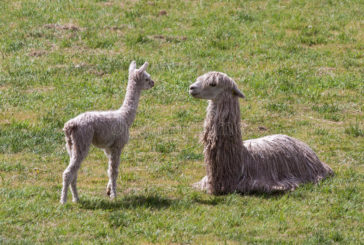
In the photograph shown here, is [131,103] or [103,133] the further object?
[131,103]

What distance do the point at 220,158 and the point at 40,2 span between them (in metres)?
11.0

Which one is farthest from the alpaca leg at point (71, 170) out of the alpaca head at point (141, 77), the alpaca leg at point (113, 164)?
the alpaca head at point (141, 77)

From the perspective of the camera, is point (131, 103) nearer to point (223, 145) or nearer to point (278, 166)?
point (223, 145)

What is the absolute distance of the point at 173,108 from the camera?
1361cm

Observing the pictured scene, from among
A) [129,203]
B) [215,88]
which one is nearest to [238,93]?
[215,88]

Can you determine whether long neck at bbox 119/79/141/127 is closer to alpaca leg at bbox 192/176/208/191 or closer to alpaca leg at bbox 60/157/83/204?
alpaca leg at bbox 60/157/83/204

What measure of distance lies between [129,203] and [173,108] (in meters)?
4.76

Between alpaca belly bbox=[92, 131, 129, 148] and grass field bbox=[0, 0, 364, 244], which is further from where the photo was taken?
alpaca belly bbox=[92, 131, 129, 148]

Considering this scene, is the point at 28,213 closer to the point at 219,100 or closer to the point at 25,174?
the point at 25,174

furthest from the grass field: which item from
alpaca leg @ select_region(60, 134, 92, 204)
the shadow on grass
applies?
alpaca leg @ select_region(60, 134, 92, 204)

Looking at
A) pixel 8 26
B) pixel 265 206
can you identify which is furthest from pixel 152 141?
pixel 8 26

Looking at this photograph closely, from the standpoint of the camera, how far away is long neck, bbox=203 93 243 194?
9.48 meters

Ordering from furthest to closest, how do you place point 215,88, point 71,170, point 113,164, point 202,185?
point 202,185
point 215,88
point 113,164
point 71,170

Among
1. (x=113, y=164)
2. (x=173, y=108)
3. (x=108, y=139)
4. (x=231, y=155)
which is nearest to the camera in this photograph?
(x=108, y=139)
